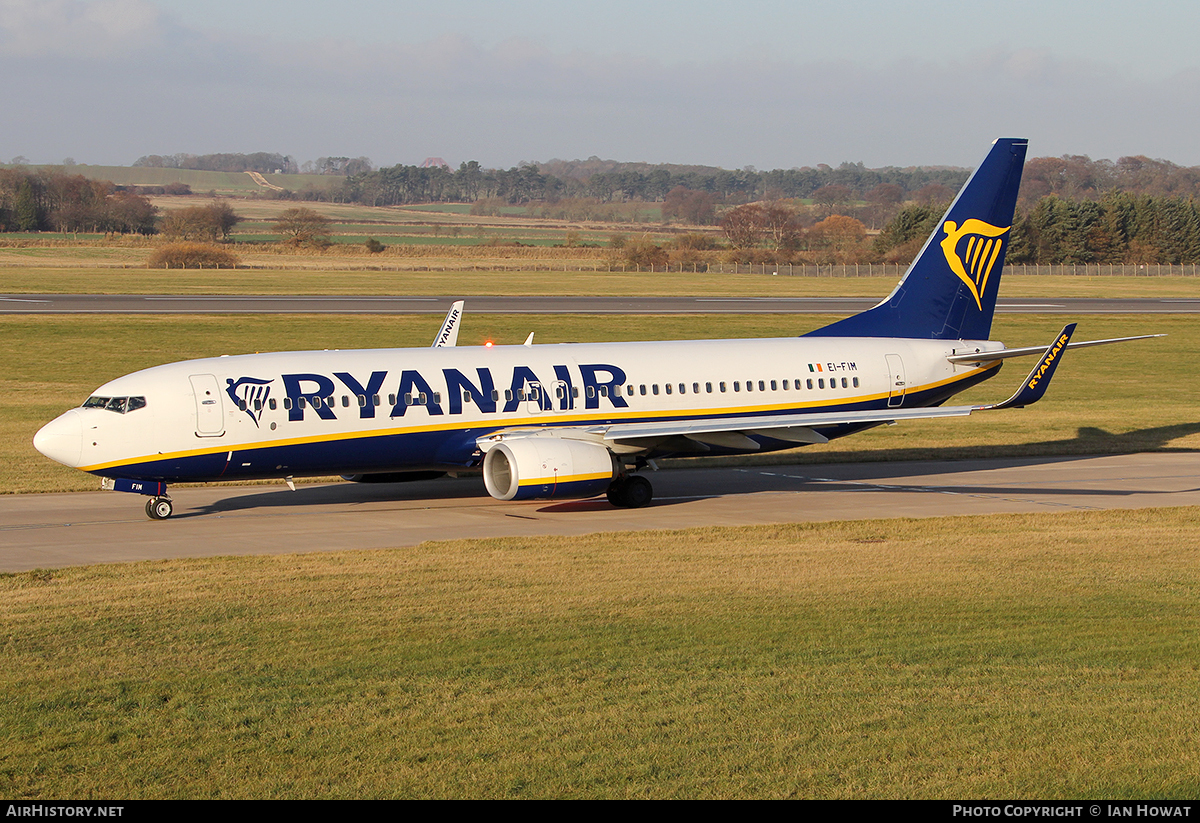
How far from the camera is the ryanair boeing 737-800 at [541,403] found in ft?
91.7

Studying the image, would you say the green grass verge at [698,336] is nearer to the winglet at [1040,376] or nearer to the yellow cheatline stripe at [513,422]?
the yellow cheatline stripe at [513,422]

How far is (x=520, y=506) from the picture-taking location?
103 feet

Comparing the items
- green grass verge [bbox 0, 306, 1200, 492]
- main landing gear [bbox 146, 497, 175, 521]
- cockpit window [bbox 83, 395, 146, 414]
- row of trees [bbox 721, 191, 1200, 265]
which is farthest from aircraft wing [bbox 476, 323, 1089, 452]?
row of trees [bbox 721, 191, 1200, 265]

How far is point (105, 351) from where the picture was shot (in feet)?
206

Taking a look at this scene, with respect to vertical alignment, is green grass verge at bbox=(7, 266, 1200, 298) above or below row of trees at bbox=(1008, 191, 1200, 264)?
below

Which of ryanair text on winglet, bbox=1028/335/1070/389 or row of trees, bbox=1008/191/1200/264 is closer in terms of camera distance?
ryanair text on winglet, bbox=1028/335/1070/389

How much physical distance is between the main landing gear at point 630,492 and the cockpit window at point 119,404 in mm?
11052

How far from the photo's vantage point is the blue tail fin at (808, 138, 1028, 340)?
3681 centimetres

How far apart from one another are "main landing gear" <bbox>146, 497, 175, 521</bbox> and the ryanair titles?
3.31 m

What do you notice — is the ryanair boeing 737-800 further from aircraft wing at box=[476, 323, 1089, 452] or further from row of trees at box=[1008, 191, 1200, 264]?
row of trees at box=[1008, 191, 1200, 264]

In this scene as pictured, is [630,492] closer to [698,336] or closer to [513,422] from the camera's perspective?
[513,422]

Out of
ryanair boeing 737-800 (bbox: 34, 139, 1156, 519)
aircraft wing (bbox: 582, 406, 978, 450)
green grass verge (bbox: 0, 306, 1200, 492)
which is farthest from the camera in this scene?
green grass verge (bbox: 0, 306, 1200, 492)
